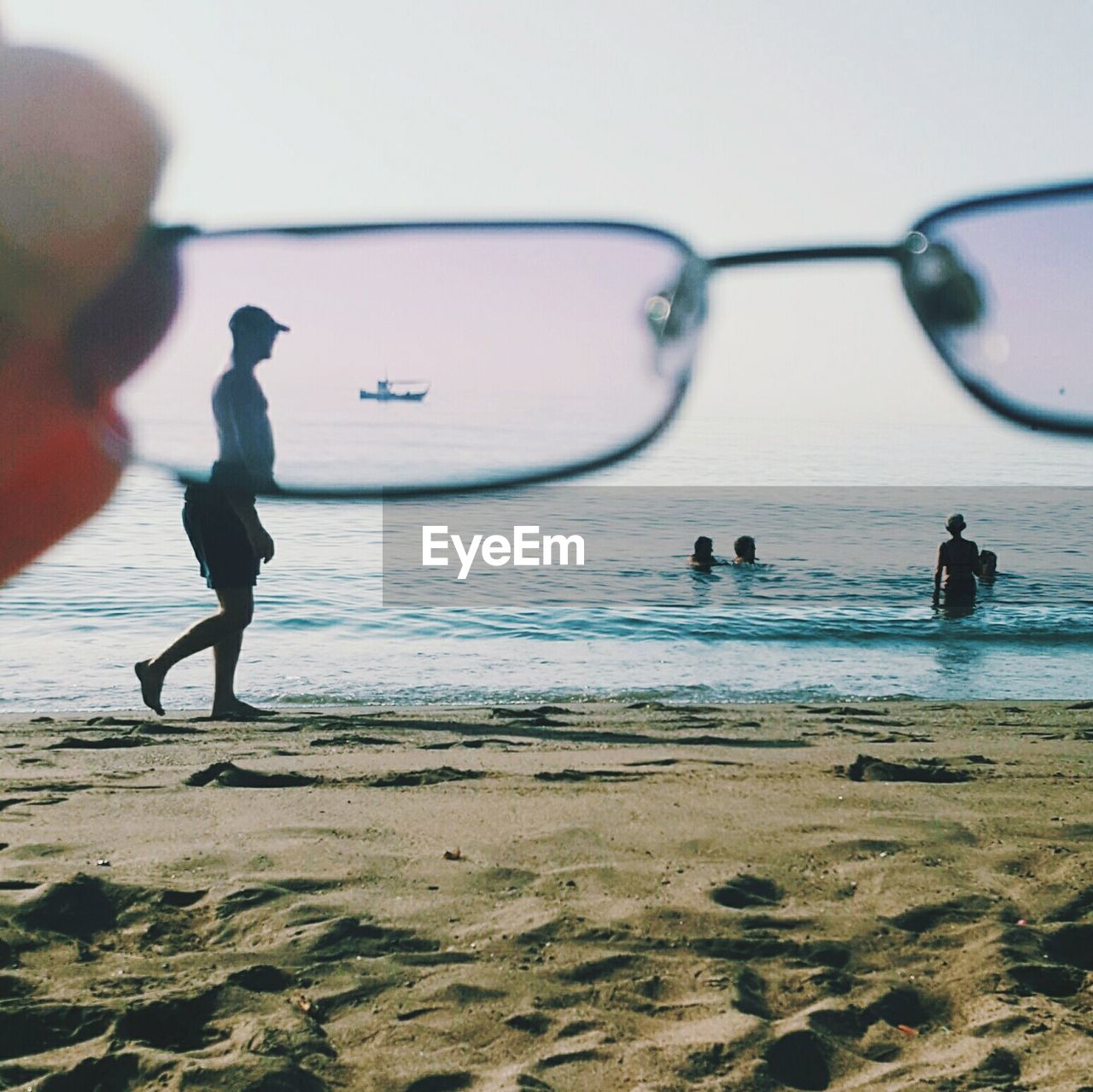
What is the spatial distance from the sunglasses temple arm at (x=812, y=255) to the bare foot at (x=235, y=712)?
18.8 feet

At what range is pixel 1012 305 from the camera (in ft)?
8.52

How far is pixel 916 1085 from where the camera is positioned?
2686 mm

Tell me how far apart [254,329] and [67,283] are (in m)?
0.42

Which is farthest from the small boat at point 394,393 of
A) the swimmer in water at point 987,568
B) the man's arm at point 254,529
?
the swimmer in water at point 987,568

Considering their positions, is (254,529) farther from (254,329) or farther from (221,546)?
(254,329)

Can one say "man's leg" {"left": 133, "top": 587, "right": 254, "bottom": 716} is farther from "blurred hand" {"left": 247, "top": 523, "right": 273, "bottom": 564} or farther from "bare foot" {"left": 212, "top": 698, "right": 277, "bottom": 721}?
"bare foot" {"left": 212, "top": 698, "right": 277, "bottom": 721}

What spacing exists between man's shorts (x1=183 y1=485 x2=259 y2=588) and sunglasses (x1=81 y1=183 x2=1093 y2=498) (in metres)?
3.44

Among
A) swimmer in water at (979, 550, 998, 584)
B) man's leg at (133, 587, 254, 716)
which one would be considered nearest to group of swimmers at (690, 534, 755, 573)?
swimmer in water at (979, 550, 998, 584)

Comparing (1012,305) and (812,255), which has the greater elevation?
(812,255)

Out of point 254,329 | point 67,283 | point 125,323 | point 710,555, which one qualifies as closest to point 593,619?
point 710,555

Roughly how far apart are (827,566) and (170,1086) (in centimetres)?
1757

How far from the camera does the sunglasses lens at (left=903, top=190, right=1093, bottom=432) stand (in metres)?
2.54

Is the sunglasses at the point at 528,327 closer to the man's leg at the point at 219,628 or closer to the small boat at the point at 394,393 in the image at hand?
the small boat at the point at 394,393

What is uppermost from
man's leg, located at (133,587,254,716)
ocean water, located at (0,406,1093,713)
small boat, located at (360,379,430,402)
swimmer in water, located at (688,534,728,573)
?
small boat, located at (360,379,430,402)
